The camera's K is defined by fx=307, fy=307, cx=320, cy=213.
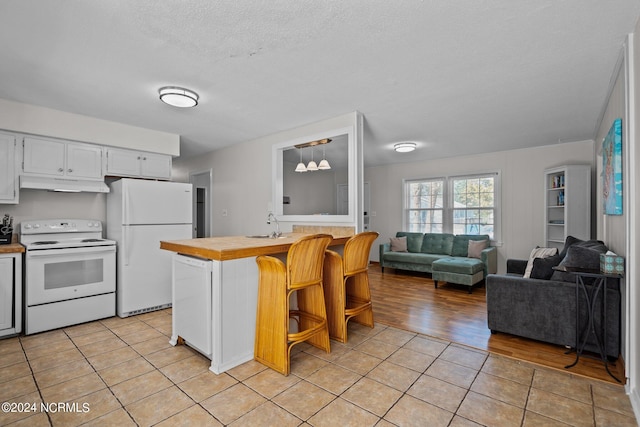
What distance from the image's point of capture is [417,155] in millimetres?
6074

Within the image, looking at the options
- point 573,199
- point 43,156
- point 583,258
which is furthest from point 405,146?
point 43,156

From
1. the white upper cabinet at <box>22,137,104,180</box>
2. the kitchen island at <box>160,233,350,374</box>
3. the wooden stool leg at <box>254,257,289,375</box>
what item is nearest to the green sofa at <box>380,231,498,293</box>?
the kitchen island at <box>160,233,350,374</box>

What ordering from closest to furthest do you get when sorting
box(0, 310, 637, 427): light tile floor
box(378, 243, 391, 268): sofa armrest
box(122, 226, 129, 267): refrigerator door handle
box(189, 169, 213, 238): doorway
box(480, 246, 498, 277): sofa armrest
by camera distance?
box(0, 310, 637, 427): light tile floor → box(122, 226, 129, 267): refrigerator door handle → box(480, 246, 498, 277): sofa armrest → box(189, 169, 213, 238): doorway → box(378, 243, 391, 268): sofa armrest

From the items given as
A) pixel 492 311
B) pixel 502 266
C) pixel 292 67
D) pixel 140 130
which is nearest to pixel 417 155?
pixel 502 266

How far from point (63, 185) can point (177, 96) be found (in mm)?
1858

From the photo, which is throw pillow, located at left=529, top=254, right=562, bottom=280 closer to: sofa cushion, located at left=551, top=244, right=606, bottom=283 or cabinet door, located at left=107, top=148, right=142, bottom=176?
sofa cushion, located at left=551, top=244, right=606, bottom=283

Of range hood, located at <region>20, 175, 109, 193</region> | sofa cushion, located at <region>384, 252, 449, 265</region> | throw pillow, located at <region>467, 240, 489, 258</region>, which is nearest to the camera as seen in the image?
range hood, located at <region>20, 175, 109, 193</region>

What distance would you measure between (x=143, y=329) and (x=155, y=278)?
763mm

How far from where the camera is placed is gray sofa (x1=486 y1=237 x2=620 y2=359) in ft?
8.00

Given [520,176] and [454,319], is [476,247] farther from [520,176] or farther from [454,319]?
[454,319]

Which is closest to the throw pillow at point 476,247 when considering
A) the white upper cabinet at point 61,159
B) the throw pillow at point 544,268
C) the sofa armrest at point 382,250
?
the sofa armrest at point 382,250

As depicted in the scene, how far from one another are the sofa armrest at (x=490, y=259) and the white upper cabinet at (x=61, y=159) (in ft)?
18.8

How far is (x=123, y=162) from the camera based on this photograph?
13.0ft

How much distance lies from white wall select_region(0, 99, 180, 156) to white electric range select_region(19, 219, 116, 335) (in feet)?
3.34
